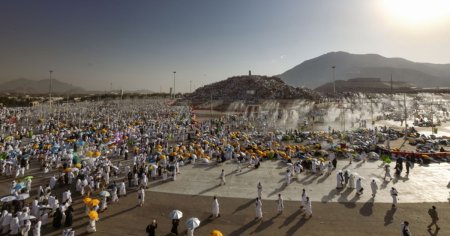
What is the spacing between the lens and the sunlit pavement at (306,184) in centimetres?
1560

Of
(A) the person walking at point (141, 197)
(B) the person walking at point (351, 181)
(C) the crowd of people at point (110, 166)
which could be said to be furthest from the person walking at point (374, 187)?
(A) the person walking at point (141, 197)

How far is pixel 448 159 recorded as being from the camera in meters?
23.5

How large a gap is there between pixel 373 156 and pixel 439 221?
39.2ft

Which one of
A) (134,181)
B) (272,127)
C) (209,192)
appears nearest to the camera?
(209,192)

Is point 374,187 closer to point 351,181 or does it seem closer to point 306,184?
point 351,181


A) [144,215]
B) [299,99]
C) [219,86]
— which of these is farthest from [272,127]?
[219,86]

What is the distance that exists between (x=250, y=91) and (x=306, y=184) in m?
74.1

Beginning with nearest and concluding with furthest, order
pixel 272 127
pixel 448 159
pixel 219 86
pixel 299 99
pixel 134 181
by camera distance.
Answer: pixel 134 181, pixel 448 159, pixel 272 127, pixel 299 99, pixel 219 86

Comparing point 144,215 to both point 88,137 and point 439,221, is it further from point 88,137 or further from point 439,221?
point 88,137

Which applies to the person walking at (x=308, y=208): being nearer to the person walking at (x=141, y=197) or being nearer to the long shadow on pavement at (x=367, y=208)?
the long shadow on pavement at (x=367, y=208)

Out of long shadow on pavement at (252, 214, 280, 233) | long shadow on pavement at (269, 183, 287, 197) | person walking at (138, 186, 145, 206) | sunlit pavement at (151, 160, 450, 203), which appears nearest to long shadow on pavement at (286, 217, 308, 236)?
long shadow on pavement at (252, 214, 280, 233)

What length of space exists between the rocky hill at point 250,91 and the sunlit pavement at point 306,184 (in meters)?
63.8

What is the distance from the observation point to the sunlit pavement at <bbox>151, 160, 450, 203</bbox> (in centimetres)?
1560

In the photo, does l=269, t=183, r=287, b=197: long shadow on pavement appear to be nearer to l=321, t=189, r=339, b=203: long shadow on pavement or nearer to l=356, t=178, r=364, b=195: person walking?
l=321, t=189, r=339, b=203: long shadow on pavement
